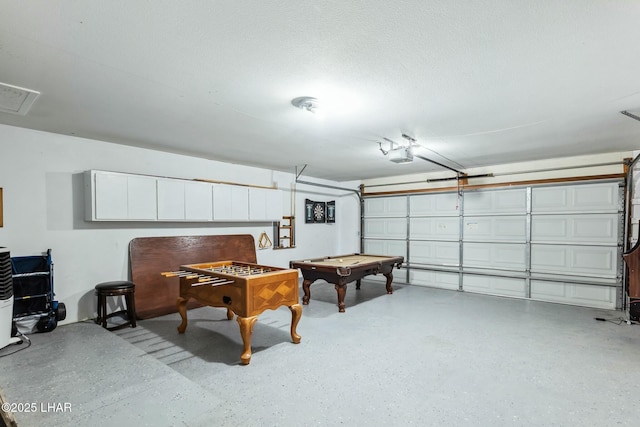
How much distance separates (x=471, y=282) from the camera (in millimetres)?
6633

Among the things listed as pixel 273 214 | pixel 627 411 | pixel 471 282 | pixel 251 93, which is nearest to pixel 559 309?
pixel 471 282

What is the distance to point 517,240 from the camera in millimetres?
6078

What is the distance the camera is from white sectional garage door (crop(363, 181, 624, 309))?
209 inches

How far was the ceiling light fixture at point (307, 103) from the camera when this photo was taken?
2861 mm

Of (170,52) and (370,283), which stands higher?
(170,52)

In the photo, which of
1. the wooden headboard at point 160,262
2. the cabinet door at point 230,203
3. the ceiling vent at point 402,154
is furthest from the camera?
the cabinet door at point 230,203

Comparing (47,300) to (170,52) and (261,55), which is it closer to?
(170,52)

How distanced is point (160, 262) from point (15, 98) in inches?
109

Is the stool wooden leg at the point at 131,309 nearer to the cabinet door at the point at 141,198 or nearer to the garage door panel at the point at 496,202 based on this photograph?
the cabinet door at the point at 141,198

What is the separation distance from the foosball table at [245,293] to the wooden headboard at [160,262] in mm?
1018

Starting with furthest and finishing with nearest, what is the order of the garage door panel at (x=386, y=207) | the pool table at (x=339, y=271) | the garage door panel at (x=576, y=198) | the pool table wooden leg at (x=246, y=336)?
the garage door panel at (x=386, y=207), the garage door panel at (x=576, y=198), the pool table at (x=339, y=271), the pool table wooden leg at (x=246, y=336)

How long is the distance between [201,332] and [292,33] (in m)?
3.61

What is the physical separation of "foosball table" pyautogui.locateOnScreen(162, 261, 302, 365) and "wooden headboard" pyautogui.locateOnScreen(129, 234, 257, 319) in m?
Answer: 1.02

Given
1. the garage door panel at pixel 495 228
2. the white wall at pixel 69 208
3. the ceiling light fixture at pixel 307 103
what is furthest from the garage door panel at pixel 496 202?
the white wall at pixel 69 208
